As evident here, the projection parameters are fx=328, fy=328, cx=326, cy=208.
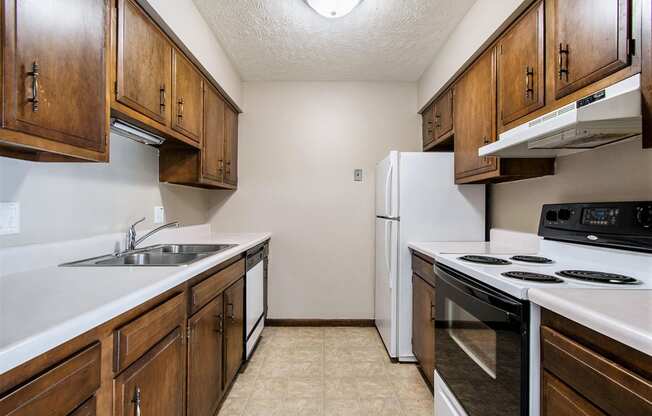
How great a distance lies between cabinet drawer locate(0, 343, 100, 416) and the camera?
0.62 meters

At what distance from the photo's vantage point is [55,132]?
3.39ft

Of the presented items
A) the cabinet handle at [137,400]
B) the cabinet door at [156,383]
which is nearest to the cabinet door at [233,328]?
the cabinet door at [156,383]

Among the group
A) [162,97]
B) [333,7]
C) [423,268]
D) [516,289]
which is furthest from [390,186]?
[162,97]

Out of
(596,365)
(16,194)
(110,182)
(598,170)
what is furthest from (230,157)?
(596,365)

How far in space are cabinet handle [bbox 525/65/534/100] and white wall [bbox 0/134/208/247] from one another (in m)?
2.15

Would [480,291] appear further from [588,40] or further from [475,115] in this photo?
[475,115]

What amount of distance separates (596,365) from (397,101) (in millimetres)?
2938

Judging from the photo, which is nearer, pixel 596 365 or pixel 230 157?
pixel 596 365

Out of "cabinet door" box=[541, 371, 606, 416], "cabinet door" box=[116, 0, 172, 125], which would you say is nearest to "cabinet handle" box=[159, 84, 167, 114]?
"cabinet door" box=[116, 0, 172, 125]

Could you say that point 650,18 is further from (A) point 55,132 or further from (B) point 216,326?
(B) point 216,326

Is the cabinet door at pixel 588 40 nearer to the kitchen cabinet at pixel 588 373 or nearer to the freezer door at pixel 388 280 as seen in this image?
the kitchen cabinet at pixel 588 373

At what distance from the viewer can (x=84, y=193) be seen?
61.0 inches

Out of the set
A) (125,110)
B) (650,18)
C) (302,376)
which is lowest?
(302,376)

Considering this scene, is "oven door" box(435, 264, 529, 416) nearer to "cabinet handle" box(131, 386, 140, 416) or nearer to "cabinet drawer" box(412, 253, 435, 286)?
"cabinet drawer" box(412, 253, 435, 286)
